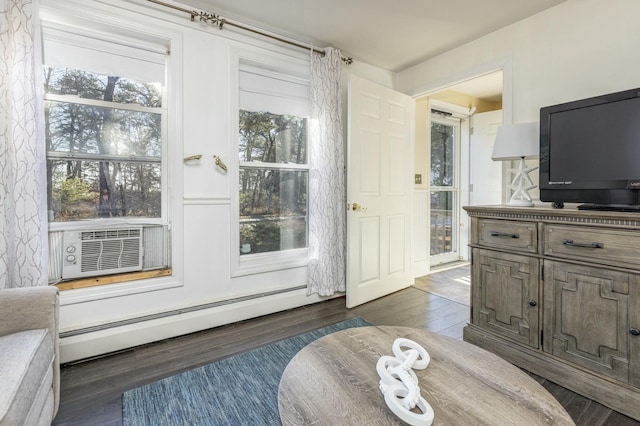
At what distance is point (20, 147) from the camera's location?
1737mm

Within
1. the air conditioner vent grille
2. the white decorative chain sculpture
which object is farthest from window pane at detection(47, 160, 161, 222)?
the white decorative chain sculpture

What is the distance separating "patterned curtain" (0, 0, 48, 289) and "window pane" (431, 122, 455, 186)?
4113mm

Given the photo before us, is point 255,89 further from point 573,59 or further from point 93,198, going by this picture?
point 573,59

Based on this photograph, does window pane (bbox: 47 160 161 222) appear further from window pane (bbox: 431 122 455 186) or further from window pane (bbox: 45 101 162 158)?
window pane (bbox: 431 122 455 186)

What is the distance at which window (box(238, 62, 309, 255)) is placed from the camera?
265 cm

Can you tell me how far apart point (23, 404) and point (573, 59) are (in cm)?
344

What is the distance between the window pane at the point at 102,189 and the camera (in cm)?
200

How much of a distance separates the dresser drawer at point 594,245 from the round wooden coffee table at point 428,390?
0.93 metres

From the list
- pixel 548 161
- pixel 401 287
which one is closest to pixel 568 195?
pixel 548 161

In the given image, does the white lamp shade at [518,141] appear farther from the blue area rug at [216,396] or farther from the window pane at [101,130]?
the window pane at [101,130]

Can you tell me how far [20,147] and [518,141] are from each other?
3125 millimetres

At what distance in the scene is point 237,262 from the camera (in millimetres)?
2543

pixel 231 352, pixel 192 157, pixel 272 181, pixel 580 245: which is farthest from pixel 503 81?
pixel 231 352

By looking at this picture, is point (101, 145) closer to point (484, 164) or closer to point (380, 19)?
point (380, 19)
